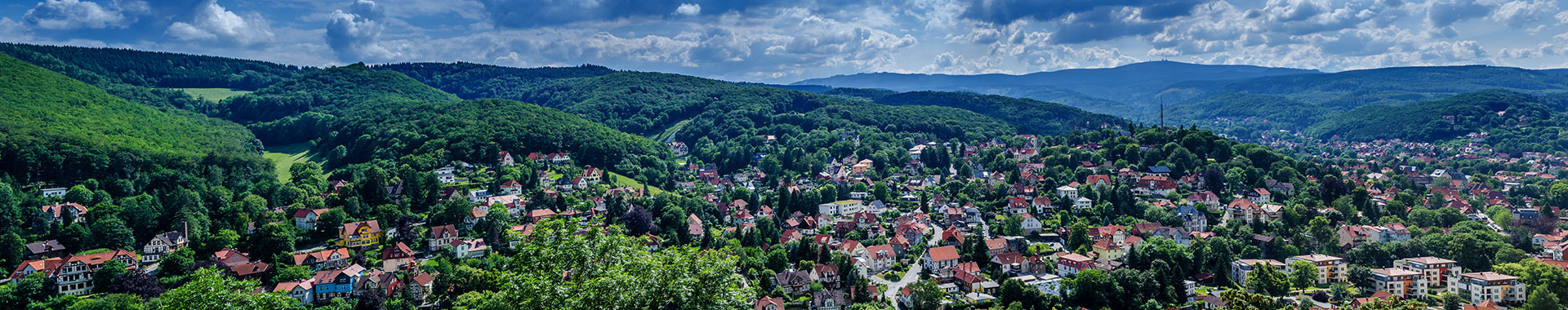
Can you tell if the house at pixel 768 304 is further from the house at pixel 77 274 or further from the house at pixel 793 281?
the house at pixel 77 274

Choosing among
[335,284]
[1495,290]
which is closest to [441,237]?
[335,284]

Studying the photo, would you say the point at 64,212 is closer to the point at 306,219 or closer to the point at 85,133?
the point at 306,219

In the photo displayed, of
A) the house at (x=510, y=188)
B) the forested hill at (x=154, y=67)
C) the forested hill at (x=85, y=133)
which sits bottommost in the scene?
the house at (x=510, y=188)

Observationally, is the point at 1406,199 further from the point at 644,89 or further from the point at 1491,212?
the point at 644,89

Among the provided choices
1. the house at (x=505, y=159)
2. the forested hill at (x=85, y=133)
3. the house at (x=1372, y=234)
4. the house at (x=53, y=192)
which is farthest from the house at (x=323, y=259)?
the house at (x=1372, y=234)

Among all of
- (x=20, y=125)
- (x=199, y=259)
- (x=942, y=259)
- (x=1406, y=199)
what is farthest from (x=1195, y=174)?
(x=20, y=125)

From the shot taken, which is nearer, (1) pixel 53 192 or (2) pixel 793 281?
(2) pixel 793 281

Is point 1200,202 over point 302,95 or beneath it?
beneath
